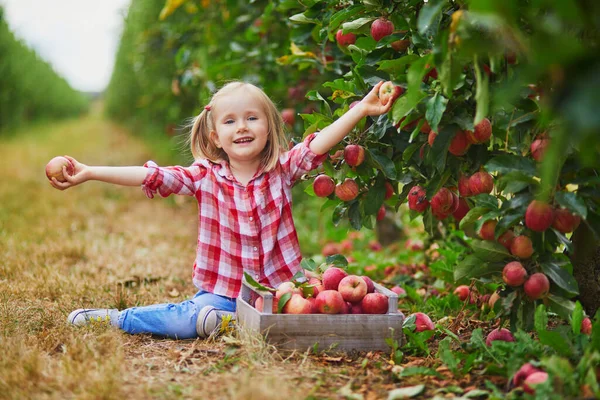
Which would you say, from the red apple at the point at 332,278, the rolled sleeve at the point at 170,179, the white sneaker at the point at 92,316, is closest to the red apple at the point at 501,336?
the red apple at the point at 332,278

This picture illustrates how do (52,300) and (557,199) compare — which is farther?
(52,300)

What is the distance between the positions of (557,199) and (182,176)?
147 centimetres

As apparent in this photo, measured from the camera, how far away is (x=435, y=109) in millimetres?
1878

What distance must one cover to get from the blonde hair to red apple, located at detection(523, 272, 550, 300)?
1.15 m

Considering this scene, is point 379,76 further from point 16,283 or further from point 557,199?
point 16,283

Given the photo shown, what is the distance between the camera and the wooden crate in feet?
7.06

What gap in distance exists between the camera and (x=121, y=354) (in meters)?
2.00

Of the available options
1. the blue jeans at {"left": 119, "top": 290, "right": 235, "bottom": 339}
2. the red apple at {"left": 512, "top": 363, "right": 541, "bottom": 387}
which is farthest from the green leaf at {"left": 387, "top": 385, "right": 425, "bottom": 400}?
the blue jeans at {"left": 119, "top": 290, "right": 235, "bottom": 339}

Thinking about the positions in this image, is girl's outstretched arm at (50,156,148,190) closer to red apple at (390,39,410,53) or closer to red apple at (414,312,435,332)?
red apple at (390,39,410,53)

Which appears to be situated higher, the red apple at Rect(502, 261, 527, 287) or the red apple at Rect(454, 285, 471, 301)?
the red apple at Rect(502, 261, 527, 287)

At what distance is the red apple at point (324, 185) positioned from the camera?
7.96 ft

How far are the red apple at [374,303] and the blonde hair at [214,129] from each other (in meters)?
0.71

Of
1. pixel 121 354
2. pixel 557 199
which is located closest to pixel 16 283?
pixel 121 354

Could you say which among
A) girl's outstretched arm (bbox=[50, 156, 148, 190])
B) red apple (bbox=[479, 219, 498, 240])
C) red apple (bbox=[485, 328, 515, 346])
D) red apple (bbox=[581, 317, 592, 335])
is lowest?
red apple (bbox=[485, 328, 515, 346])
